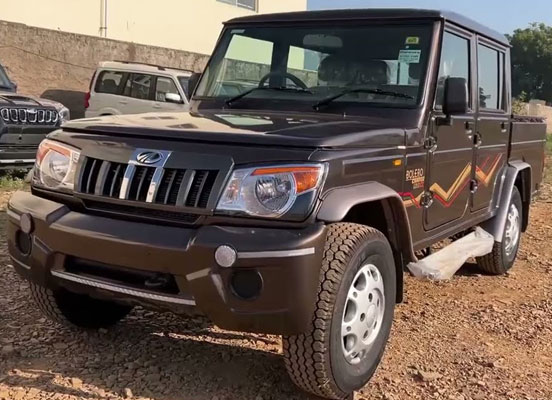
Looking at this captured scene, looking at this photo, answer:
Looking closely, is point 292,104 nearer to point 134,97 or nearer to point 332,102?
point 332,102

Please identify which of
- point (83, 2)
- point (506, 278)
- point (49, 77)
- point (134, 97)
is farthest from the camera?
point (83, 2)

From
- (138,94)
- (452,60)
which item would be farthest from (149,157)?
(138,94)

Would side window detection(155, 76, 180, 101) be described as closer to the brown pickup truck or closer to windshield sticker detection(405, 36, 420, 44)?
the brown pickup truck

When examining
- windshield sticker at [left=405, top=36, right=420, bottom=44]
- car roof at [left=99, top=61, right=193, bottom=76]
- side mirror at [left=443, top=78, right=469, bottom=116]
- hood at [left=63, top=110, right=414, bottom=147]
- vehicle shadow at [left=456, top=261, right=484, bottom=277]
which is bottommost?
vehicle shadow at [left=456, top=261, right=484, bottom=277]

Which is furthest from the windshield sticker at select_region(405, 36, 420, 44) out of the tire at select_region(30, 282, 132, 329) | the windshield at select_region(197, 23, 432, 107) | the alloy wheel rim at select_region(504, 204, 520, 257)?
the tire at select_region(30, 282, 132, 329)

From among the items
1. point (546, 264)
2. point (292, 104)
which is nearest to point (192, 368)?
point (292, 104)

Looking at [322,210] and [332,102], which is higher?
[332,102]

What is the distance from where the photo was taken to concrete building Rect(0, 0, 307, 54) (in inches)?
616

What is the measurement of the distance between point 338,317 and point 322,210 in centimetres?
49

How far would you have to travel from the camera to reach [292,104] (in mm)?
4156

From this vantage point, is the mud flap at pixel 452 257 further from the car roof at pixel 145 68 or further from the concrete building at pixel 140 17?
the concrete building at pixel 140 17

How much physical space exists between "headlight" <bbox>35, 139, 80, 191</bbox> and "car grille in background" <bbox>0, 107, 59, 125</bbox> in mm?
6070

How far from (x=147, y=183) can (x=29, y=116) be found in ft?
22.9

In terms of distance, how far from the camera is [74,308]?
3875mm
